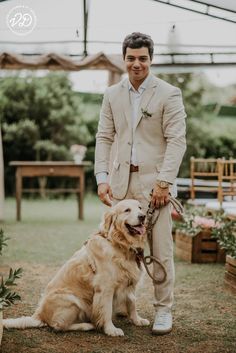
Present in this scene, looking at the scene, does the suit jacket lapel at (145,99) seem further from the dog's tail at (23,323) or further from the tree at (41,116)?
the tree at (41,116)

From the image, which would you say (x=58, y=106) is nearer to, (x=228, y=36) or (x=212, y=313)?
(x=228, y=36)

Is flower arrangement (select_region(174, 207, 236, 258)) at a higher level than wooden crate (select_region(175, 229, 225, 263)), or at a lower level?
higher

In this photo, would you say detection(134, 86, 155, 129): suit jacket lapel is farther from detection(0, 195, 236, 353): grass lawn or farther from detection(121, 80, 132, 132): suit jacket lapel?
detection(0, 195, 236, 353): grass lawn

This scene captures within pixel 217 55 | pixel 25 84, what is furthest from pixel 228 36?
pixel 25 84

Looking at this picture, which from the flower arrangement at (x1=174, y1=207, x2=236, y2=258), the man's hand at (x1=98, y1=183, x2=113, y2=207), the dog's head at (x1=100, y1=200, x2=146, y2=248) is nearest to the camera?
the dog's head at (x1=100, y1=200, x2=146, y2=248)

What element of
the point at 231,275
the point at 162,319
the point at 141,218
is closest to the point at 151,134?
the point at 141,218

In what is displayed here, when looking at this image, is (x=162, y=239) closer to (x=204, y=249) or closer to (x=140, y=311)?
(x=140, y=311)

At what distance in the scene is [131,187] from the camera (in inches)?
128

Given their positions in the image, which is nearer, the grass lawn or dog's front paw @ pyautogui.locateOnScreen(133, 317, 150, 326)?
the grass lawn

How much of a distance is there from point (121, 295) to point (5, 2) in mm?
5345

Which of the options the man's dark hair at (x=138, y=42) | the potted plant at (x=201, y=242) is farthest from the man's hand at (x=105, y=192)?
the potted plant at (x=201, y=242)

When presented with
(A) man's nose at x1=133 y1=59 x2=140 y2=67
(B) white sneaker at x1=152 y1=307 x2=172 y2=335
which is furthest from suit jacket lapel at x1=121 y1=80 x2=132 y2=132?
(B) white sneaker at x1=152 y1=307 x2=172 y2=335

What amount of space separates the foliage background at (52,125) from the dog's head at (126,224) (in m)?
10.1

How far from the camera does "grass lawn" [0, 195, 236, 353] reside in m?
2.96
